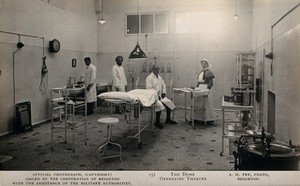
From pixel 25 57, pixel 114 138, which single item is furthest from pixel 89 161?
pixel 25 57

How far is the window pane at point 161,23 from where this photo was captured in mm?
6558

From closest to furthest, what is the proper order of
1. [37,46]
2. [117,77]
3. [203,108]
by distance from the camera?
[37,46]
[203,108]
[117,77]

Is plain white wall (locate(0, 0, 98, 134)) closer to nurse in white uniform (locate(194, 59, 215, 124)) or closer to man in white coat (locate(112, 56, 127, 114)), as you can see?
man in white coat (locate(112, 56, 127, 114))

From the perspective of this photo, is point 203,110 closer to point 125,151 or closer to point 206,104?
point 206,104

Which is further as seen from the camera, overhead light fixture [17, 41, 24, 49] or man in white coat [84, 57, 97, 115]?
man in white coat [84, 57, 97, 115]

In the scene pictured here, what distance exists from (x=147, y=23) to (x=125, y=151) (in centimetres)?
420

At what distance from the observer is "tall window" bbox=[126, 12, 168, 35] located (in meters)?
6.57

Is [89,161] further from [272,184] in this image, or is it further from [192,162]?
[272,184]

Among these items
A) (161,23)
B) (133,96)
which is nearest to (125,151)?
(133,96)

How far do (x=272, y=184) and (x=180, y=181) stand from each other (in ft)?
1.80

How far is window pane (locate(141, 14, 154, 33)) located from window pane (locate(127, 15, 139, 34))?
5.8 inches

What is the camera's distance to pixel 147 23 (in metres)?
6.65

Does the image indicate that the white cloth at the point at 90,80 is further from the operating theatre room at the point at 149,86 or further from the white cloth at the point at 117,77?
the white cloth at the point at 117,77

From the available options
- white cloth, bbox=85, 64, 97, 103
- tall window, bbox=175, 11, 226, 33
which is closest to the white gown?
white cloth, bbox=85, 64, 97, 103
